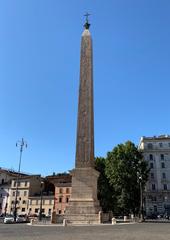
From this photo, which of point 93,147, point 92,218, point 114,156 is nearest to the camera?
point 92,218

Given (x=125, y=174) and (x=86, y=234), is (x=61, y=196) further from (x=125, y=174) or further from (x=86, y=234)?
(x=86, y=234)

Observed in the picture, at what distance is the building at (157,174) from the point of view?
203 feet

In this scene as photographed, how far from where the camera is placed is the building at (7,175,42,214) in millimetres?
65250

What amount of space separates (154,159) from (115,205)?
26554 mm

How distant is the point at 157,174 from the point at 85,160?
45388 mm

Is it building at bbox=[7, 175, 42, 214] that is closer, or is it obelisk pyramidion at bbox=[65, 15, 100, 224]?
obelisk pyramidion at bbox=[65, 15, 100, 224]

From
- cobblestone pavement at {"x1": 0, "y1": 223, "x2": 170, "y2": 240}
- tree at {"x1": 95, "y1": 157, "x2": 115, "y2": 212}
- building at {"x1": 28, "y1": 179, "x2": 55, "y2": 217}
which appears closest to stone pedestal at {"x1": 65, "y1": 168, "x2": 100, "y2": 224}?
cobblestone pavement at {"x1": 0, "y1": 223, "x2": 170, "y2": 240}

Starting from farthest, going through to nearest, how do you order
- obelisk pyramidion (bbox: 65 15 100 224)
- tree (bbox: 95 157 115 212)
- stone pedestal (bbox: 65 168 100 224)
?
tree (bbox: 95 157 115 212), obelisk pyramidion (bbox: 65 15 100 224), stone pedestal (bbox: 65 168 100 224)

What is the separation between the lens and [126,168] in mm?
45188

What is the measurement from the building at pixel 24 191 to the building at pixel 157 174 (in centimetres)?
2458

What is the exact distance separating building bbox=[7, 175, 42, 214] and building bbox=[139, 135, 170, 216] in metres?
24.6

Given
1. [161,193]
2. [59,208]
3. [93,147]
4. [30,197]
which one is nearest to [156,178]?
[161,193]

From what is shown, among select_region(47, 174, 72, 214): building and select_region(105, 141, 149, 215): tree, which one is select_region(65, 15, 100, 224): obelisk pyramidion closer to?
select_region(105, 141, 149, 215): tree

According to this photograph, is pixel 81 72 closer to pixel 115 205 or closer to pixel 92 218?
pixel 92 218
